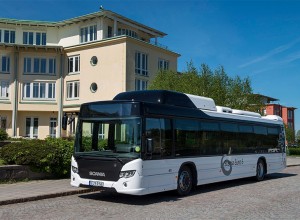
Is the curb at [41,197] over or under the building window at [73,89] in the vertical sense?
under

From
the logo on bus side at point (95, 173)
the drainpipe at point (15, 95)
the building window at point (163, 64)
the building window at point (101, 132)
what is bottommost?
the logo on bus side at point (95, 173)

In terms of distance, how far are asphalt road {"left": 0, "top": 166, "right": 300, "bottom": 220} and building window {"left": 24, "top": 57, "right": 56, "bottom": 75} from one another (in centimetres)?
3555

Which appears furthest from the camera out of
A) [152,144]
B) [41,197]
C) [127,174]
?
[41,197]

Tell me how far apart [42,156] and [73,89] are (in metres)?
31.1

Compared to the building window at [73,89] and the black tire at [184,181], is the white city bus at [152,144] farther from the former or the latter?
the building window at [73,89]

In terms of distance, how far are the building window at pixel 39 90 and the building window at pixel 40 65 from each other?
142 centimetres

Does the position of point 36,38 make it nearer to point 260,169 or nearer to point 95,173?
point 260,169

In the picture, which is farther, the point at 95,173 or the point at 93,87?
the point at 93,87

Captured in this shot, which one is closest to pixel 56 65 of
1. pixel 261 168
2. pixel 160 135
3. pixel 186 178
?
pixel 261 168

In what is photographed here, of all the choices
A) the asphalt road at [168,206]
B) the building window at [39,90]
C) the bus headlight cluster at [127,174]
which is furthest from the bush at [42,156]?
the building window at [39,90]

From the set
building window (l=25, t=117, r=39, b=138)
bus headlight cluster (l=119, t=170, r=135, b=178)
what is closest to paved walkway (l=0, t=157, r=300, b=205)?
bus headlight cluster (l=119, t=170, r=135, b=178)

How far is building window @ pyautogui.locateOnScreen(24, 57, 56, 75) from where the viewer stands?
148 feet

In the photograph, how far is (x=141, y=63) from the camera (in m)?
41.3

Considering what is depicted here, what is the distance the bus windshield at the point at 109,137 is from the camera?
32.4 feet
